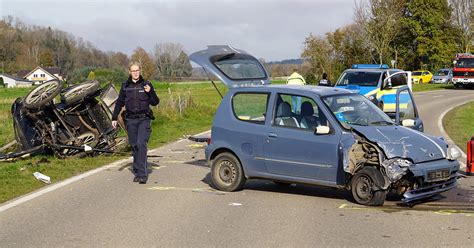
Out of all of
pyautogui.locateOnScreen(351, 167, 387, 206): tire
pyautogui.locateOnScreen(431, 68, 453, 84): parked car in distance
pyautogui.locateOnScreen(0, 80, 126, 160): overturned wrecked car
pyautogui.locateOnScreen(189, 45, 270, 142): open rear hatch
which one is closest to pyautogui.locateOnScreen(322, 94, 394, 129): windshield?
pyautogui.locateOnScreen(351, 167, 387, 206): tire

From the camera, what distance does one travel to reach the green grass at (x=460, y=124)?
16641mm

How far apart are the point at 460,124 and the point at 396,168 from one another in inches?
583

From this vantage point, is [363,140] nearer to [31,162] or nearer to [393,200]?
[393,200]

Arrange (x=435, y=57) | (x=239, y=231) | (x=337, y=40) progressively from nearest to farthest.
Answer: (x=239, y=231) < (x=337, y=40) < (x=435, y=57)

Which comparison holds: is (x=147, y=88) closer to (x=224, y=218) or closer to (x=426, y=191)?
(x=224, y=218)

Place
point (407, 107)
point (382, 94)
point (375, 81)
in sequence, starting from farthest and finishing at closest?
point (375, 81)
point (382, 94)
point (407, 107)

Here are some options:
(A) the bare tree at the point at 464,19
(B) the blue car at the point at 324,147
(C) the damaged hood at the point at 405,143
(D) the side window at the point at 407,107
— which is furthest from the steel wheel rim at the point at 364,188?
(A) the bare tree at the point at 464,19

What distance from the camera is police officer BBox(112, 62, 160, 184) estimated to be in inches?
408

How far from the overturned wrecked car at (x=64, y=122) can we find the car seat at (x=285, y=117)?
5.38 metres

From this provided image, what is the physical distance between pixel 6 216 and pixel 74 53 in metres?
101

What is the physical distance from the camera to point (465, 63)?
4784 centimetres

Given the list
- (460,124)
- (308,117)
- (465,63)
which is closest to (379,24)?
A: (465,63)

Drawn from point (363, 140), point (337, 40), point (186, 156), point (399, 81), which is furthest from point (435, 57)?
point (363, 140)

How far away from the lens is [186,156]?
1414 cm
